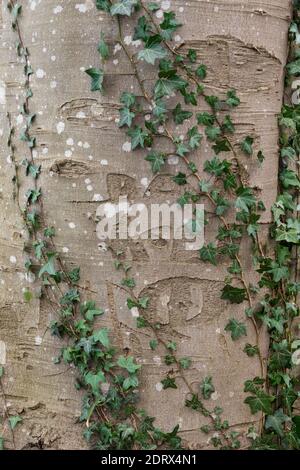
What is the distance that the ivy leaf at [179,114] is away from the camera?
1.74m

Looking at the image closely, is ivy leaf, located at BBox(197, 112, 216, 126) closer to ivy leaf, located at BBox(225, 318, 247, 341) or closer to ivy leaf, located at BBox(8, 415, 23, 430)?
ivy leaf, located at BBox(225, 318, 247, 341)

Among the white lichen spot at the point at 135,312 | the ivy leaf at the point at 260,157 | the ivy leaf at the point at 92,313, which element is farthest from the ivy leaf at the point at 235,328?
the ivy leaf at the point at 260,157

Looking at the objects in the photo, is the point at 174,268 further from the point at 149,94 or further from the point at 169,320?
the point at 149,94

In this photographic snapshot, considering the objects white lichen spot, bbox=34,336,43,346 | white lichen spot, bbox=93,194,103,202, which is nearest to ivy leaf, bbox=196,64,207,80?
white lichen spot, bbox=93,194,103,202

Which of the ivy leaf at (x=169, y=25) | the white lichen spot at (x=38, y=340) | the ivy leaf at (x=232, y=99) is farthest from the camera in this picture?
the white lichen spot at (x=38, y=340)

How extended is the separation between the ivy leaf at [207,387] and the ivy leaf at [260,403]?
13 centimetres

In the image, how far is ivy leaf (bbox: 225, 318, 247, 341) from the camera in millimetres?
1844

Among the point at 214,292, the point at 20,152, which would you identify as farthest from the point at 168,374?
the point at 20,152

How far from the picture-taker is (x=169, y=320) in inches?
71.6

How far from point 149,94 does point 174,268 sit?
1.85ft

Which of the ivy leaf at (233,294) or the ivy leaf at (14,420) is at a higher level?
the ivy leaf at (233,294)

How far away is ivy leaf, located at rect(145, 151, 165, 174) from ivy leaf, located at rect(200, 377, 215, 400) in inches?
28.0

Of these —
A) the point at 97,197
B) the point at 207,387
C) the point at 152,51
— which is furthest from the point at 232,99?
the point at 207,387

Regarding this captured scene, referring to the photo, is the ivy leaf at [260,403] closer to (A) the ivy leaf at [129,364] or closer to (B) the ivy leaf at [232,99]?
(A) the ivy leaf at [129,364]
